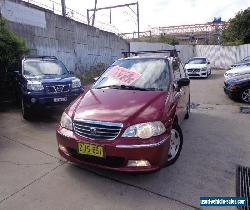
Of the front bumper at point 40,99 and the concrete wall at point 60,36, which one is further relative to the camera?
the concrete wall at point 60,36

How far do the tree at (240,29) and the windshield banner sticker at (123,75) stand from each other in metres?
33.1

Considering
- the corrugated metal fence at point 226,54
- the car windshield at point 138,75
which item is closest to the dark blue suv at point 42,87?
the car windshield at point 138,75

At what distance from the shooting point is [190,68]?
19.5 meters

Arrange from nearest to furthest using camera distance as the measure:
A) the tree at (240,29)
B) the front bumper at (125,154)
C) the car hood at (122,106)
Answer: the front bumper at (125,154) → the car hood at (122,106) → the tree at (240,29)

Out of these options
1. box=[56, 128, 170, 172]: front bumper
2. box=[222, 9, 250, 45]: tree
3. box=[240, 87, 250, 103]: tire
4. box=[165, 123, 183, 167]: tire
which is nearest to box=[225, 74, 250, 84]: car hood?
box=[240, 87, 250, 103]: tire

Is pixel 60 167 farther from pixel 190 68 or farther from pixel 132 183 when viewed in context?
pixel 190 68

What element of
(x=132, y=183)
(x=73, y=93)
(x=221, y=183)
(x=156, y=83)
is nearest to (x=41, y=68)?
(x=73, y=93)

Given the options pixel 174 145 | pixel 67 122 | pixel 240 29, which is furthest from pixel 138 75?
pixel 240 29

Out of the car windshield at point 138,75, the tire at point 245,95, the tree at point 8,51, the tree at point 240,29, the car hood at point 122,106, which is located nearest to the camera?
the car hood at point 122,106

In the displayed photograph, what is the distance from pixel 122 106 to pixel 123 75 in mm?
1234

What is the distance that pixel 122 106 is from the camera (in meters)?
4.24

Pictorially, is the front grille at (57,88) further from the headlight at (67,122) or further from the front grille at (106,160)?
the front grille at (106,160)

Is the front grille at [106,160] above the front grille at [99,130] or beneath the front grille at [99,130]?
beneath

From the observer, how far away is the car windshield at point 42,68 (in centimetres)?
839
